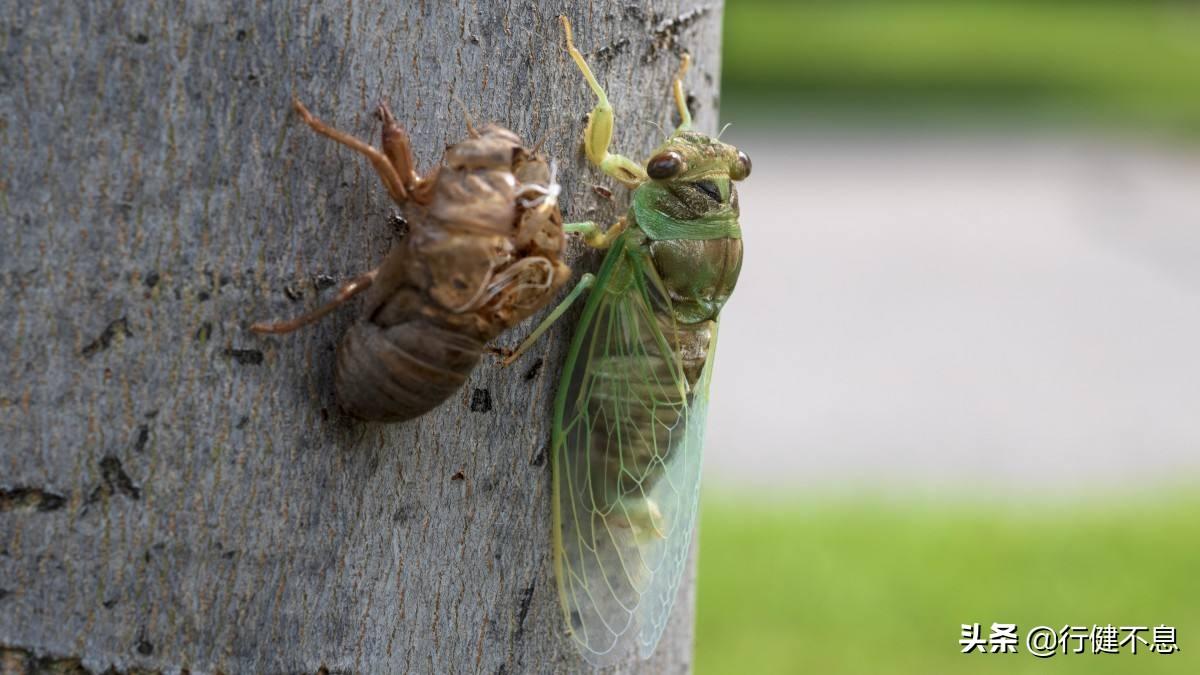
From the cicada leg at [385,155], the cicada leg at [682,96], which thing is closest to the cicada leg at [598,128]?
the cicada leg at [682,96]

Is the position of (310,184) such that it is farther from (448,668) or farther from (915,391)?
(915,391)

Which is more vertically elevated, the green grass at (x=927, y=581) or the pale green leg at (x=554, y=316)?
the pale green leg at (x=554, y=316)

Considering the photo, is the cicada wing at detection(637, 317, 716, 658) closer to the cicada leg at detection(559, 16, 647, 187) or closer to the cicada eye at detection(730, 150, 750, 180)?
the cicada eye at detection(730, 150, 750, 180)

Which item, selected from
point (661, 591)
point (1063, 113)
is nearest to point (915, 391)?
point (661, 591)

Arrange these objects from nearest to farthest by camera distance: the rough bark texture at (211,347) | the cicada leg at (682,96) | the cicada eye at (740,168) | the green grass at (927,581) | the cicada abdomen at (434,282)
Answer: the rough bark texture at (211,347) → the cicada abdomen at (434,282) → the cicada leg at (682,96) → the cicada eye at (740,168) → the green grass at (927,581)

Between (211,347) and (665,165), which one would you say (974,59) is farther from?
(211,347)

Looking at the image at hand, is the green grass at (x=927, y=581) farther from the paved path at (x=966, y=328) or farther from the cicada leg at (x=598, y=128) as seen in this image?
the cicada leg at (x=598, y=128)
